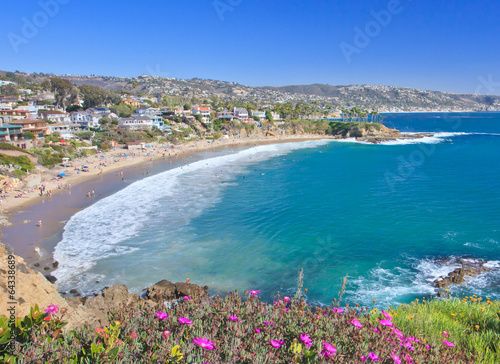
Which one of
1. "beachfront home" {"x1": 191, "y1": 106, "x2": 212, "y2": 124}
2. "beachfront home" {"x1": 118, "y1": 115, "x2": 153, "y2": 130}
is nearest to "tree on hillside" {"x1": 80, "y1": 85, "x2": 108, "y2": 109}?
"beachfront home" {"x1": 118, "y1": 115, "x2": 153, "y2": 130}

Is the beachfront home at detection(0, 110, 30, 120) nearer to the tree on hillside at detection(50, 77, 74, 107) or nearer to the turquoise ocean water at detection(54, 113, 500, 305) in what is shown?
the tree on hillside at detection(50, 77, 74, 107)

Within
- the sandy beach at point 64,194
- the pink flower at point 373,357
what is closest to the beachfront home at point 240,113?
the sandy beach at point 64,194

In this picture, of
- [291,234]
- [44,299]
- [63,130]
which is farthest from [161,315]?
[63,130]

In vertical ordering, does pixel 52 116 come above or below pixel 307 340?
above

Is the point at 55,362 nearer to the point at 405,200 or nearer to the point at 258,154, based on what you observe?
the point at 405,200

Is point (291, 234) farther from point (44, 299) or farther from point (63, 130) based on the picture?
point (63, 130)

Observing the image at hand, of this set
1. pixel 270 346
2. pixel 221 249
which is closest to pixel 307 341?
pixel 270 346
